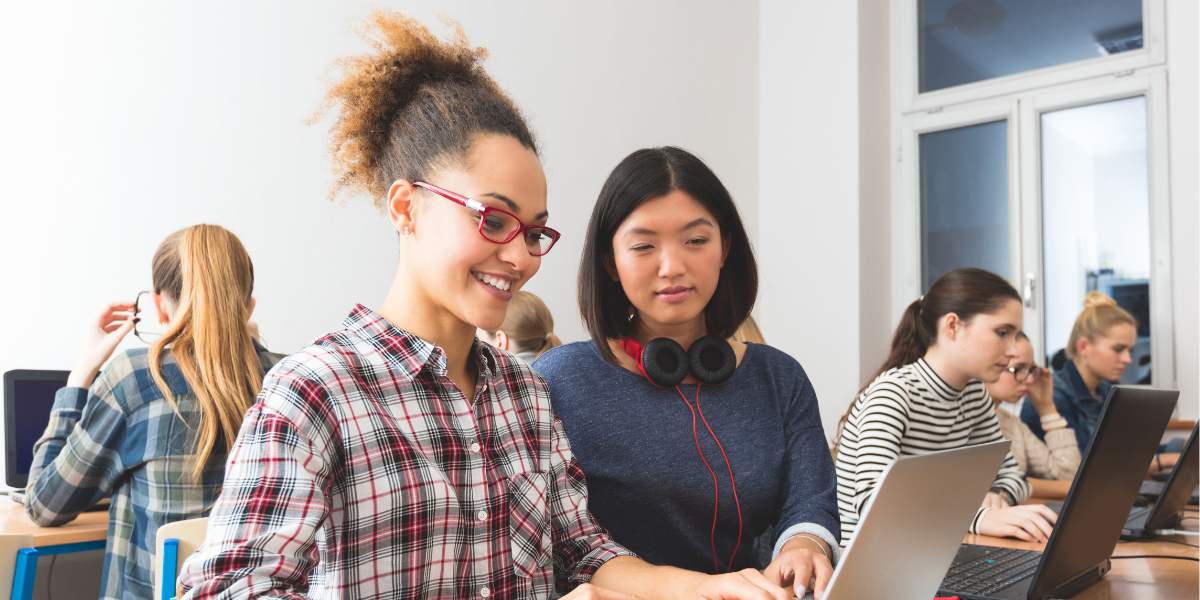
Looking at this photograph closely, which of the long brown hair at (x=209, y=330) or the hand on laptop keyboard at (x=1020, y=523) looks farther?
the long brown hair at (x=209, y=330)

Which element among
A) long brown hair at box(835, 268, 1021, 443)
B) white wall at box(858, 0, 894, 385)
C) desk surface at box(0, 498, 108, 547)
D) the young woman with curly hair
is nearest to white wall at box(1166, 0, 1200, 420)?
white wall at box(858, 0, 894, 385)

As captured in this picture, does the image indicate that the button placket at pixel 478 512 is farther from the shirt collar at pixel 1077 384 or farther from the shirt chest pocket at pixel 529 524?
the shirt collar at pixel 1077 384

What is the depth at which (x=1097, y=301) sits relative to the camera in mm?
4141

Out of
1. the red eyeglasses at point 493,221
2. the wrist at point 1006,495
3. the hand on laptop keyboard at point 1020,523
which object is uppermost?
the red eyeglasses at point 493,221

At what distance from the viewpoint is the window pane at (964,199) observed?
190 inches

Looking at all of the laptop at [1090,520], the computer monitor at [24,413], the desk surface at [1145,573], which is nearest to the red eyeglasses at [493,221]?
the laptop at [1090,520]

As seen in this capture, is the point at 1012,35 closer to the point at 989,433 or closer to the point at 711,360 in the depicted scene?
the point at 989,433

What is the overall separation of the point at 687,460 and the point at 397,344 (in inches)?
21.0

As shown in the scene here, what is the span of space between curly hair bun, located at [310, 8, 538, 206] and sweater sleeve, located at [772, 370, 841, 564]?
636mm

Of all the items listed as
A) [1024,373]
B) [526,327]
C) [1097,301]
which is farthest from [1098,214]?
[526,327]

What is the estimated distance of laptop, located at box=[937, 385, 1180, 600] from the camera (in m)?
1.16

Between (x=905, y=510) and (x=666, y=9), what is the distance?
14.2 feet

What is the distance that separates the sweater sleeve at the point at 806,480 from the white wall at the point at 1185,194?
12.2 feet

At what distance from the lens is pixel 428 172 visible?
0.96m
